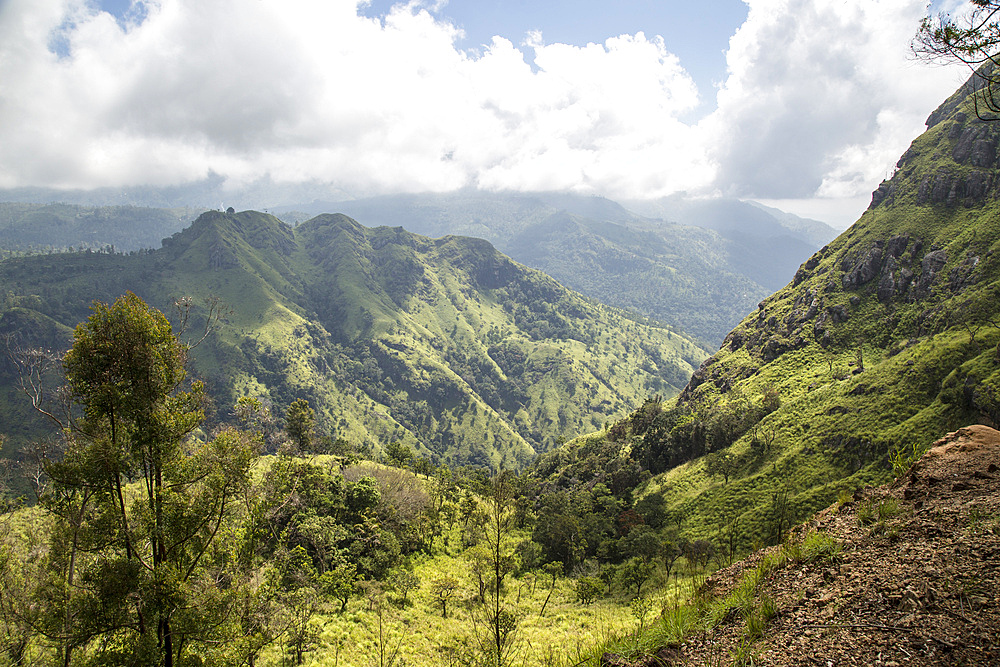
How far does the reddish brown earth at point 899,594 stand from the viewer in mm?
5523

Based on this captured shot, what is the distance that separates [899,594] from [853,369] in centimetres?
7285

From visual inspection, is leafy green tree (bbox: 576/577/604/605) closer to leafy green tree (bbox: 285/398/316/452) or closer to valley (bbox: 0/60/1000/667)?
valley (bbox: 0/60/1000/667)

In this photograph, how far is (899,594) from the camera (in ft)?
21.1

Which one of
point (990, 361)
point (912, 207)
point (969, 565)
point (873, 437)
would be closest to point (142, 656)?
point (969, 565)

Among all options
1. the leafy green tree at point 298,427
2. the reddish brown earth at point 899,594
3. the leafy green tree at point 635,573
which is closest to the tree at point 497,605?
the reddish brown earth at point 899,594

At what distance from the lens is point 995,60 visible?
38.1 feet

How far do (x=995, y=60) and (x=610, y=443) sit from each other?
308 ft

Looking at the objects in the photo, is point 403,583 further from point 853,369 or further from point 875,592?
point 853,369

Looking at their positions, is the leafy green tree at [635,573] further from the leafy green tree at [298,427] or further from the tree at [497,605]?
the leafy green tree at [298,427]

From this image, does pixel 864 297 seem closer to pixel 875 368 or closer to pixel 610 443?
pixel 875 368

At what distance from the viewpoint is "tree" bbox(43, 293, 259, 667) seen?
11391mm

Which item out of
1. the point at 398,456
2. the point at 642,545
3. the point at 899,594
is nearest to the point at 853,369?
the point at 642,545

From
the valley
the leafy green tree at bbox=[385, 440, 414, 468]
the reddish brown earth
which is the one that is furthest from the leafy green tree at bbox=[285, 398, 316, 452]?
the reddish brown earth

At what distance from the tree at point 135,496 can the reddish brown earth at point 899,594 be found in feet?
41.0
